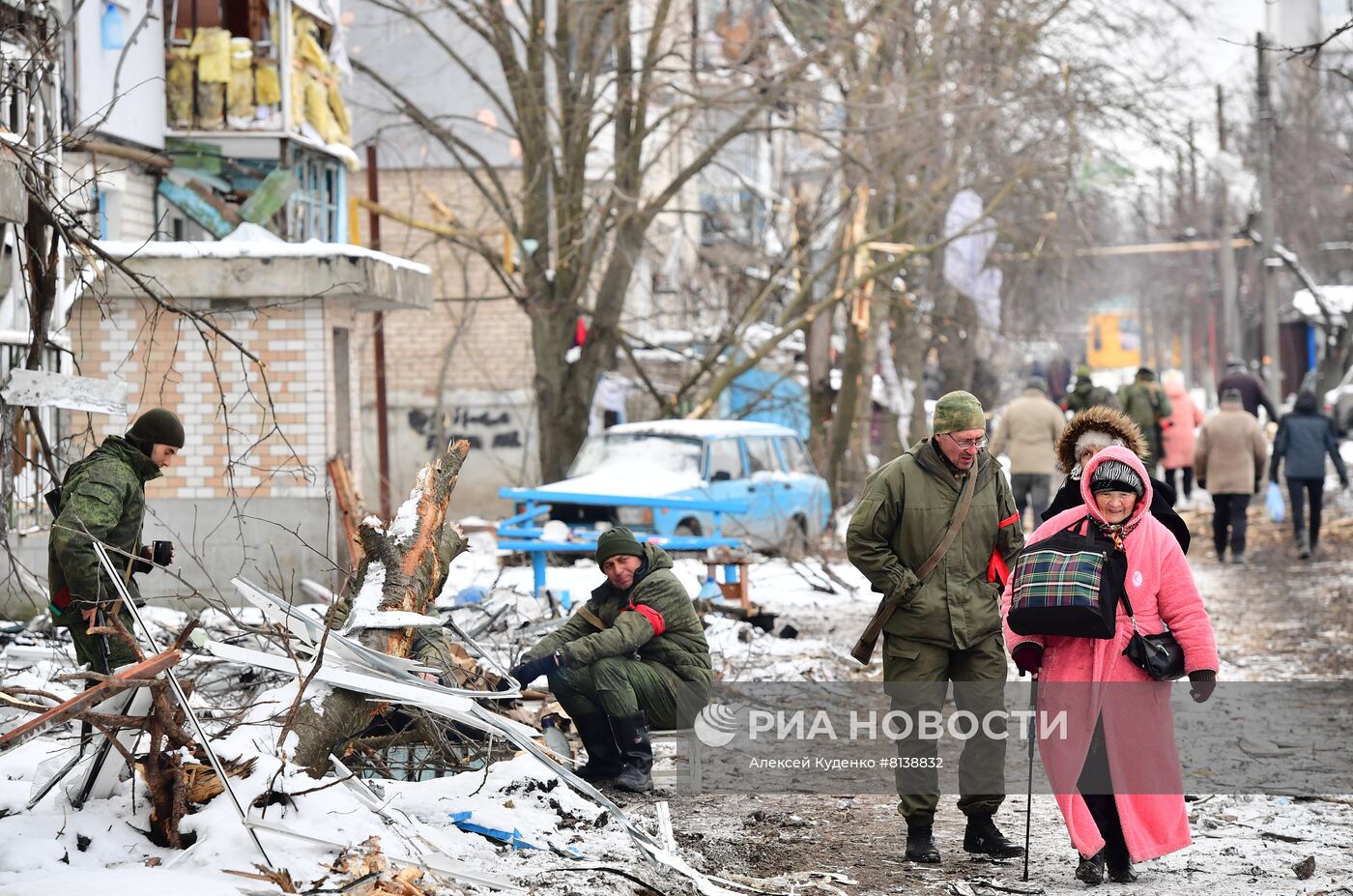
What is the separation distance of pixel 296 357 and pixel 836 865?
8.15 metres

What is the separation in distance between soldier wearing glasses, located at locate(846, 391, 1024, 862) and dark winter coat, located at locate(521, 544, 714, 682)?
3.99ft

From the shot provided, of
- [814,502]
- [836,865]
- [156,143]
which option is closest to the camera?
[836,865]

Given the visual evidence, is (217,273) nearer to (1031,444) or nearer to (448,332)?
(1031,444)

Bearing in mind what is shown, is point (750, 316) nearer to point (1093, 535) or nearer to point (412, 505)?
point (412, 505)

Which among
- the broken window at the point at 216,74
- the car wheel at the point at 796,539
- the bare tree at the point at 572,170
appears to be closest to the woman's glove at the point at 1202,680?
the car wheel at the point at 796,539

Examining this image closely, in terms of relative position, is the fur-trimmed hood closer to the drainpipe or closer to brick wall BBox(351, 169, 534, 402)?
the drainpipe

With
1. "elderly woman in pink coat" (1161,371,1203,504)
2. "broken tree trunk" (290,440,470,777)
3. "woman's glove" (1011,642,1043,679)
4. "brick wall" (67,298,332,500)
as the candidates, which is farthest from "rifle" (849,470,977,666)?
"elderly woman in pink coat" (1161,371,1203,504)

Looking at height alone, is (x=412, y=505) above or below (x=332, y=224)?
below

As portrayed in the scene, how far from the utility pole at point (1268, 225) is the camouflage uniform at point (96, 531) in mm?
19397

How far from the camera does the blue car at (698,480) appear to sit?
13867 millimetres

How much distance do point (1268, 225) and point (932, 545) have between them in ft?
69.8

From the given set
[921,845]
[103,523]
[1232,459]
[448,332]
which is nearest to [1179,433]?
[1232,459]

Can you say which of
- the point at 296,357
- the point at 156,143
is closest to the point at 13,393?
the point at 296,357

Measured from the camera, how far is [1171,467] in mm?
18953
